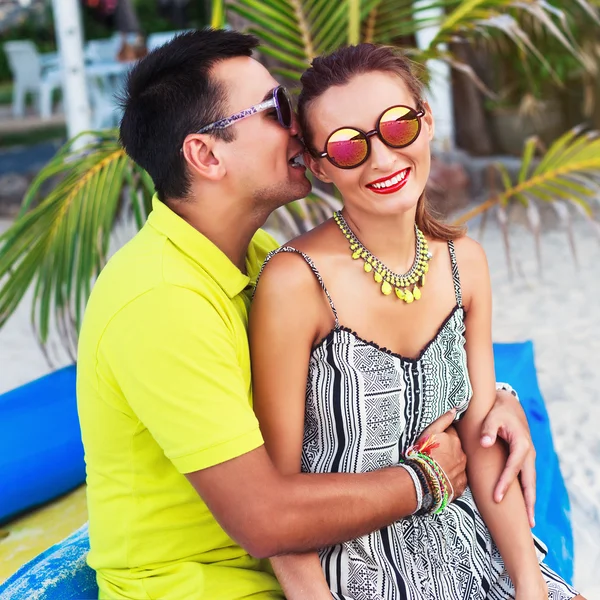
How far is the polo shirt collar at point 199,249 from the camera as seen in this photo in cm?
173

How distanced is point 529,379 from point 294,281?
1.70 m

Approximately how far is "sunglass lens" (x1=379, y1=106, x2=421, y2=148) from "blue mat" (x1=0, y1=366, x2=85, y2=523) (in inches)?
62.2

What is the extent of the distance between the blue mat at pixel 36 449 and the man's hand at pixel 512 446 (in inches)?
55.9

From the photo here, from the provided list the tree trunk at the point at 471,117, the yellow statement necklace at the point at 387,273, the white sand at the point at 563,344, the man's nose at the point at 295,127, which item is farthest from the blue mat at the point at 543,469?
the tree trunk at the point at 471,117

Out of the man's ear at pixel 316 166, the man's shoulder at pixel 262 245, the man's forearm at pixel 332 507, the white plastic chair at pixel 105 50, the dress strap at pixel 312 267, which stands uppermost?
the man's ear at pixel 316 166

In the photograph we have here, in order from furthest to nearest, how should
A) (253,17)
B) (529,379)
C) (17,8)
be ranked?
(17,8)
(253,17)
(529,379)

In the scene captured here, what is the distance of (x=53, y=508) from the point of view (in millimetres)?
2689

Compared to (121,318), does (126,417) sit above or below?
below

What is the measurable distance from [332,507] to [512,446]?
0.54m

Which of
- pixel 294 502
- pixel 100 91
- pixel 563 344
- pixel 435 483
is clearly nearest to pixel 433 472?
pixel 435 483

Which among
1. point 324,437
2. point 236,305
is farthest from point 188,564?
point 236,305

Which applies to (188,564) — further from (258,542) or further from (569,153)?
(569,153)

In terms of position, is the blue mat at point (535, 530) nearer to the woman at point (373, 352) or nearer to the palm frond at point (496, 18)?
the woman at point (373, 352)

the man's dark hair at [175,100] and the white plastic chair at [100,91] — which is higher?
the man's dark hair at [175,100]
